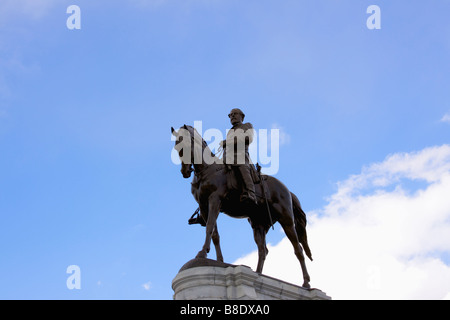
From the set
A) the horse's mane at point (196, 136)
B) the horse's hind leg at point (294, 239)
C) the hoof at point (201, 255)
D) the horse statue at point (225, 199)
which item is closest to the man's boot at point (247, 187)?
the horse statue at point (225, 199)

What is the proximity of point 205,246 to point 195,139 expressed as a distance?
9.80 feet

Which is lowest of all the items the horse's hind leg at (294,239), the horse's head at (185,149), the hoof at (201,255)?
the hoof at (201,255)

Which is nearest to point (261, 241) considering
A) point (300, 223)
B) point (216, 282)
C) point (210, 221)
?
point (300, 223)

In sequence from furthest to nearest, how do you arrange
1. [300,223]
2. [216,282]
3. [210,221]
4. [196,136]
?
[300,223]
[196,136]
[210,221]
[216,282]

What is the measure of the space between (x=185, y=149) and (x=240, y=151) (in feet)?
5.23

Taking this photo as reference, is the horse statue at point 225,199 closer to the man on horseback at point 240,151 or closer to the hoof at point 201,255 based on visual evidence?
the hoof at point 201,255

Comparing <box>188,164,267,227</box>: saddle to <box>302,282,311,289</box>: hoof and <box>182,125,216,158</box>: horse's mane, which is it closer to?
<box>182,125,216,158</box>: horse's mane

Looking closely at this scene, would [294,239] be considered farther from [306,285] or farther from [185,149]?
[185,149]

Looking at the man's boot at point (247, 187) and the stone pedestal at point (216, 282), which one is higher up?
the man's boot at point (247, 187)

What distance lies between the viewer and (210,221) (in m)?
15.8

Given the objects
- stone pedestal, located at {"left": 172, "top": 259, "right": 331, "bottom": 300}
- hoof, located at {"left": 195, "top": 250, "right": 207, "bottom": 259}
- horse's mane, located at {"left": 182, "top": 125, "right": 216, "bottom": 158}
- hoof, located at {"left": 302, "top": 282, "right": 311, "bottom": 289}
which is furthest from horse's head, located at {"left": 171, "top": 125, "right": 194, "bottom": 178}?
hoof, located at {"left": 302, "top": 282, "right": 311, "bottom": 289}

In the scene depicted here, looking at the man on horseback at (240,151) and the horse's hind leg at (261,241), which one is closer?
the man on horseback at (240,151)

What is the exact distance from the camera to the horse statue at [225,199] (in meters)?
16.3
